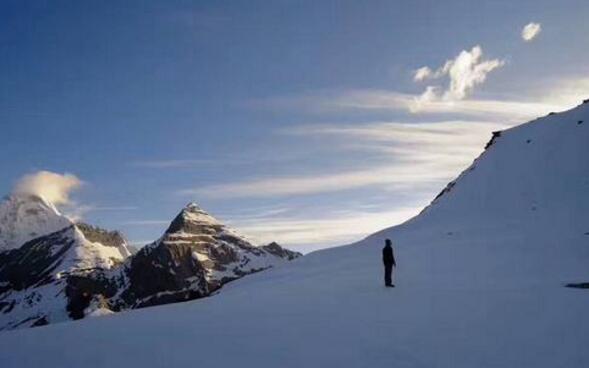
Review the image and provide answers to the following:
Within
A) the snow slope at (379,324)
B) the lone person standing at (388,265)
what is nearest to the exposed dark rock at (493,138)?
the snow slope at (379,324)

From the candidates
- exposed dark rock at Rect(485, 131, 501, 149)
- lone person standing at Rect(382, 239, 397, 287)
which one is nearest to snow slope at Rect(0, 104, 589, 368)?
lone person standing at Rect(382, 239, 397, 287)

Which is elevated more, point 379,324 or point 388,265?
point 388,265

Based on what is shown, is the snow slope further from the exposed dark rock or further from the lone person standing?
the exposed dark rock

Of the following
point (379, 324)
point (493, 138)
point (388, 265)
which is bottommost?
point (379, 324)

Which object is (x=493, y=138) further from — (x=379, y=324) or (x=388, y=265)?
→ (x=379, y=324)

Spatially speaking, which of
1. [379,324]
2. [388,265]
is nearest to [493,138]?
[388,265]

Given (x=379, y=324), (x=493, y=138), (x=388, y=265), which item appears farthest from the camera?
(x=493, y=138)

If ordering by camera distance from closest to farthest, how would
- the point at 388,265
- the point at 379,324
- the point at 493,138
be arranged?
the point at 379,324 → the point at 388,265 → the point at 493,138

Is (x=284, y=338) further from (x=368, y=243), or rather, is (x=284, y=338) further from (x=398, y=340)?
(x=368, y=243)

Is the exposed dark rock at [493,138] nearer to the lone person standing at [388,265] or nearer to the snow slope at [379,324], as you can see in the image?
the snow slope at [379,324]

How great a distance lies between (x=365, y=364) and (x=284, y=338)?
8.29ft

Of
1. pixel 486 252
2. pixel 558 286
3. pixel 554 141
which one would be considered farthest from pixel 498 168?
pixel 558 286

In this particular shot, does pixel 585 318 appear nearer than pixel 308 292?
Yes

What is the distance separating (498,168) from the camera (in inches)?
2527
